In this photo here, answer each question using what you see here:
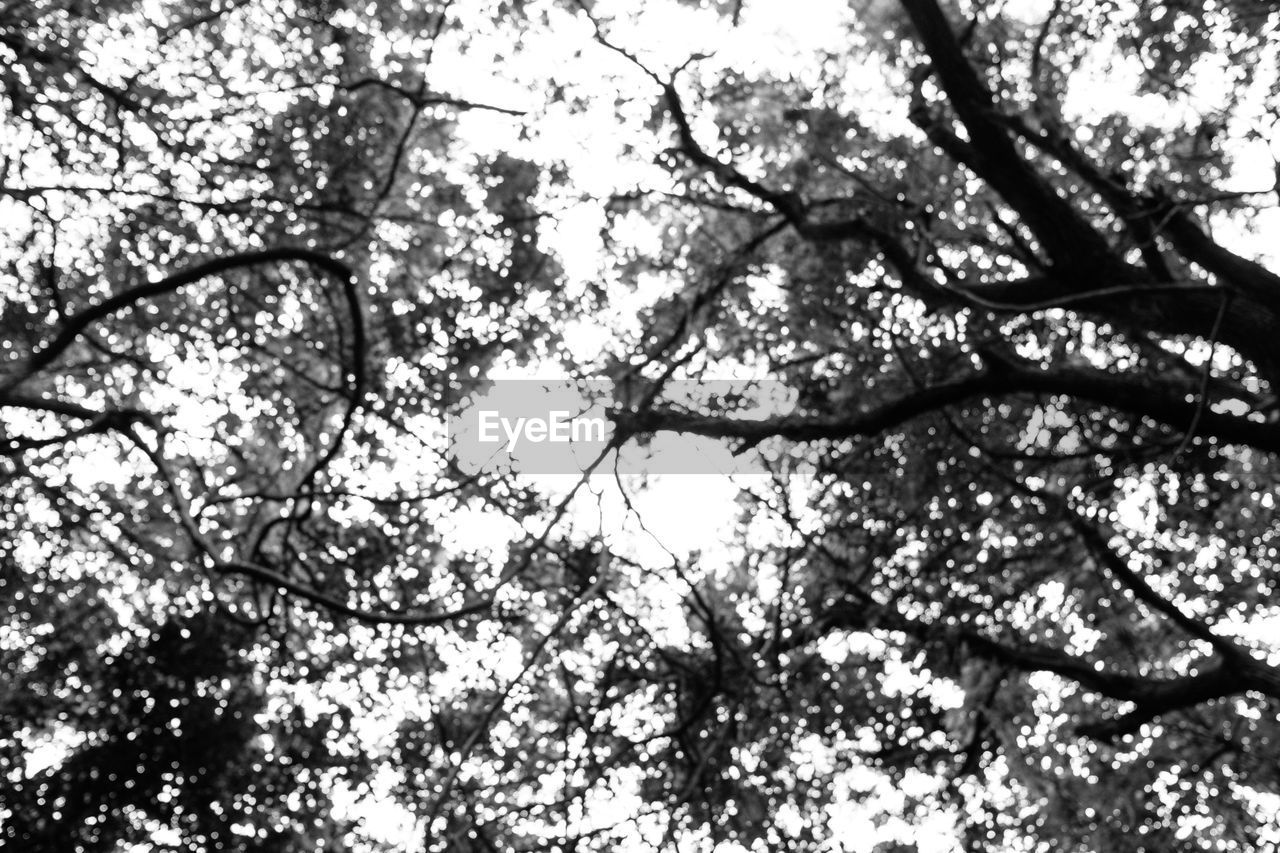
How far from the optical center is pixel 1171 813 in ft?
27.1

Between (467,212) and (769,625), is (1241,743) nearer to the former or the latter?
(769,625)

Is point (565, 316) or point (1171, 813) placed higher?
point (565, 316)

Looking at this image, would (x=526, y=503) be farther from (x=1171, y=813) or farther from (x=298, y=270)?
(x=1171, y=813)

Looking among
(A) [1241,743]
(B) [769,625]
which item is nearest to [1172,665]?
(A) [1241,743]

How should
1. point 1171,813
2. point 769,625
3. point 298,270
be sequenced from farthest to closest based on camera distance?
point 1171,813
point 298,270
point 769,625

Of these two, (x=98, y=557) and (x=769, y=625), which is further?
(x=98, y=557)

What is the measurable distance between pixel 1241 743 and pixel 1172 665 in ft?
3.31

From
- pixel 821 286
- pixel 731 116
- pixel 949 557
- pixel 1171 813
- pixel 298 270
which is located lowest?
pixel 1171 813

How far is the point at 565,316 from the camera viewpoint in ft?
26.4

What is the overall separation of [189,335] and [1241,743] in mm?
7651

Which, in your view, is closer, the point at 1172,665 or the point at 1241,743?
the point at 1241,743

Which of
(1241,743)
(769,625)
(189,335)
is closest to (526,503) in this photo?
(769,625)

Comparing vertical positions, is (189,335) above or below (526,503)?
above

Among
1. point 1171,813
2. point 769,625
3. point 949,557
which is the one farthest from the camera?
point 1171,813
